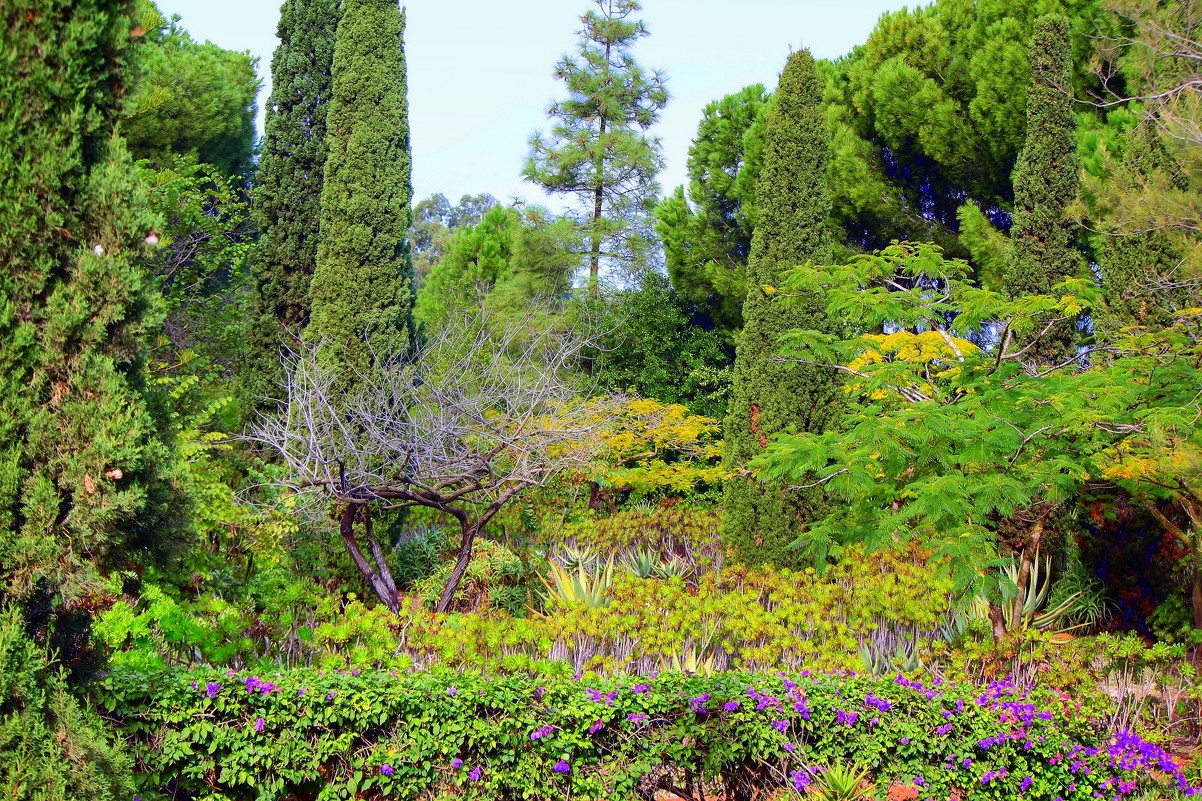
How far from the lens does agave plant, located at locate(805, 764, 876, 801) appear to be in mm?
4277

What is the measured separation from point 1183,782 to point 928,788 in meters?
1.44

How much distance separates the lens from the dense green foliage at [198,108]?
16.5m

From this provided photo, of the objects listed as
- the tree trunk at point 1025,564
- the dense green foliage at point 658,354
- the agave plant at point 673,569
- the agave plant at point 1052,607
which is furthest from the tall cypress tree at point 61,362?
Answer: the dense green foliage at point 658,354

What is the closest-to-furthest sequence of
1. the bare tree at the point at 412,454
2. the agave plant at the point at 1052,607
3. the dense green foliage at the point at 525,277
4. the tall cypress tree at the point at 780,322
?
the bare tree at the point at 412,454 → the agave plant at the point at 1052,607 → the tall cypress tree at the point at 780,322 → the dense green foliage at the point at 525,277

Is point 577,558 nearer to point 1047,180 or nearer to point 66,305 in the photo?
point 1047,180

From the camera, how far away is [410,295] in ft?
32.2

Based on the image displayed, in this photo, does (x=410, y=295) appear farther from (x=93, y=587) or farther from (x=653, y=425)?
(x=93, y=587)

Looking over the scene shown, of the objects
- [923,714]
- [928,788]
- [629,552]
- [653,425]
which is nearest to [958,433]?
[923,714]

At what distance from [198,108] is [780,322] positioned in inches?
520

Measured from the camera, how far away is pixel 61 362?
326 centimetres

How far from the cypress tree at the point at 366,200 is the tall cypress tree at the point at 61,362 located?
19.5 ft

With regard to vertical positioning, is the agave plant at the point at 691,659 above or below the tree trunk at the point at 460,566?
below

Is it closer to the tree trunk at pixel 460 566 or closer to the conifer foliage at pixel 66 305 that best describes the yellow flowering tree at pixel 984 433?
the tree trunk at pixel 460 566

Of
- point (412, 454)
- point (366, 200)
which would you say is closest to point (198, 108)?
point (366, 200)
